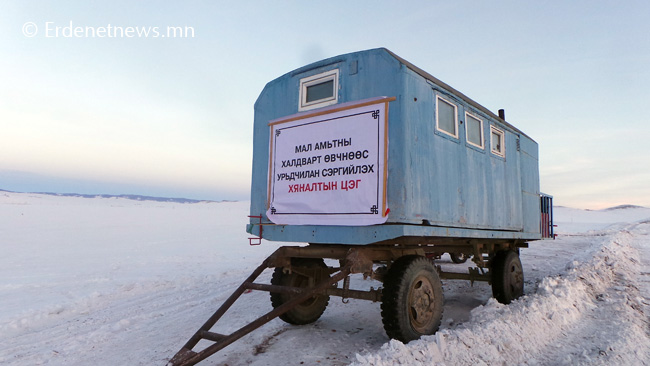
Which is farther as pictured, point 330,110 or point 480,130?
point 480,130

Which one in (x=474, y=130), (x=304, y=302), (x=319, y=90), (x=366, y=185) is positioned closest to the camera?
(x=366, y=185)

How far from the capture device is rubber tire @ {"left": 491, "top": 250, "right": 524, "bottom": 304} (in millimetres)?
7289

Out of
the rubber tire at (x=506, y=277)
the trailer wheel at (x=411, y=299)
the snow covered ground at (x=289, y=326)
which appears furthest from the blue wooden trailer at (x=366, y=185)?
the rubber tire at (x=506, y=277)

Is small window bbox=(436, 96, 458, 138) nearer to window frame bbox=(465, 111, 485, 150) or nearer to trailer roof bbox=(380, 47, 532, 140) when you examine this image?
trailer roof bbox=(380, 47, 532, 140)

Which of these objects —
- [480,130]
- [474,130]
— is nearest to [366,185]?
[474,130]

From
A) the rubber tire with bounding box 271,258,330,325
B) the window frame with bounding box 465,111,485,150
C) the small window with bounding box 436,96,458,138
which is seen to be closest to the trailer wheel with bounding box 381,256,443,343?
the rubber tire with bounding box 271,258,330,325

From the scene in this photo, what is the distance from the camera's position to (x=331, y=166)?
202 inches

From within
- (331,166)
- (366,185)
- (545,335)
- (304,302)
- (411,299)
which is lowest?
(545,335)

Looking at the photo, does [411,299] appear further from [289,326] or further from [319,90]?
[319,90]

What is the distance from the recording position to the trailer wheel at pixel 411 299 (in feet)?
14.9

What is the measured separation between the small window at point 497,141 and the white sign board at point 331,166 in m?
3.26

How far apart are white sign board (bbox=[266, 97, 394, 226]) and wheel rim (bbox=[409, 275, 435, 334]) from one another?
112cm

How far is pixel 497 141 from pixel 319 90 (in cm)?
381

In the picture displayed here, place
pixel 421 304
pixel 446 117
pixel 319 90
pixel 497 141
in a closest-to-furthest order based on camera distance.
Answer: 1. pixel 421 304
2. pixel 319 90
3. pixel 446 117
4. pixel 497 141
